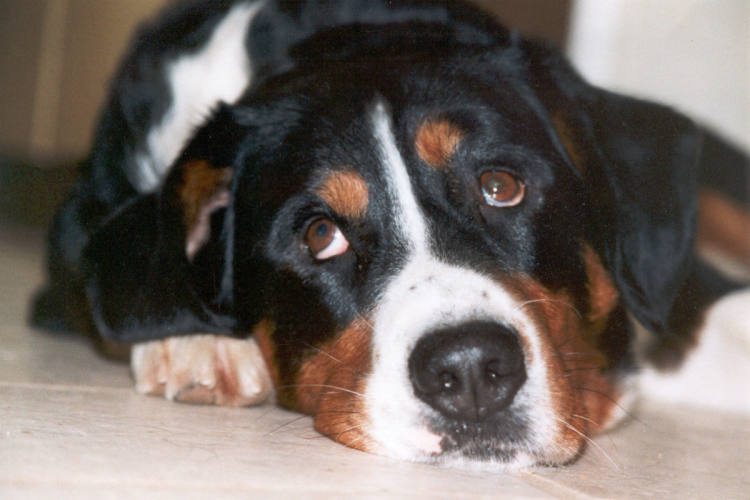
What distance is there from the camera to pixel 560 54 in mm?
2496

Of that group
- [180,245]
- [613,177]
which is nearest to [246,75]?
[180,245]

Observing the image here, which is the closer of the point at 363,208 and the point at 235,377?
the point at 363,208

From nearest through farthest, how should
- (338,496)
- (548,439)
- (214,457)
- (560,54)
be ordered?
(338,496) < (214,457) < (548,439) < (560,54)

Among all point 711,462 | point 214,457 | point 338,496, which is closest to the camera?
point 338,496

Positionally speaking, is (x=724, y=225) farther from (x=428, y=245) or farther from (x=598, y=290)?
(x=428, y=245)

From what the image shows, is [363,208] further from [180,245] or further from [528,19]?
[528,19]

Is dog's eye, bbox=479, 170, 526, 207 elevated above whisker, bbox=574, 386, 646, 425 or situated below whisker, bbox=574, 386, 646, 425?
above

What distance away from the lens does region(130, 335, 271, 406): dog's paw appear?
2137mm

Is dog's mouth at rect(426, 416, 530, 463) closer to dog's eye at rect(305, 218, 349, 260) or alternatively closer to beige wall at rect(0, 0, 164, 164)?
dog's eye at rect(305, 218, 349, 260)

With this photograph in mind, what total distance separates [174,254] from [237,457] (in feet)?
2.63

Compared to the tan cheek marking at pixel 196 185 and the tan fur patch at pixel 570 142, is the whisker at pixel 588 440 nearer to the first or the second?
the tan fur patch at pixel 570 142

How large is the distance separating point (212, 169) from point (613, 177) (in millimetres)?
1008

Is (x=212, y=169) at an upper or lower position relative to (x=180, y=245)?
upper

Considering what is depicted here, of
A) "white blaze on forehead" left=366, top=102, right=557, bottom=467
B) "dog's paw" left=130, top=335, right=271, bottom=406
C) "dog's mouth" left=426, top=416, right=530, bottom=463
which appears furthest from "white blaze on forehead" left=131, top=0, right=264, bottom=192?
"dog's mouth" left=426, top=416, right=530, bottom=463
